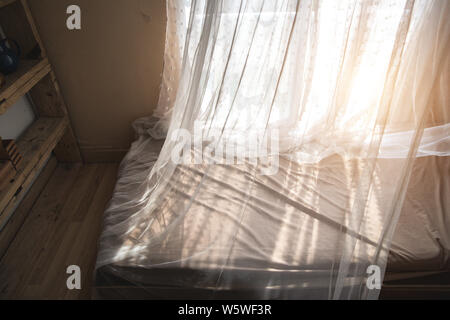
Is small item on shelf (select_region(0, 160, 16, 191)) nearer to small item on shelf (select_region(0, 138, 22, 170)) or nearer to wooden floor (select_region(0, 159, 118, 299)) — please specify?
small item on shelf (select_region(0, 138, 22, 170))

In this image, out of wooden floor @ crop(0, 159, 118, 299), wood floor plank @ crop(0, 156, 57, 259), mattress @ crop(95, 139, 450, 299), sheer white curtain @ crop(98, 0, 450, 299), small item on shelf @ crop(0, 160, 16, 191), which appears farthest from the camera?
wood floor plank @ crop(0, 156, 57, 259)

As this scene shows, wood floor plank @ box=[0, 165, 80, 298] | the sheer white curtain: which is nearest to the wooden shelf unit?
wood floor plank @ box=[0, 165, 80, 298]

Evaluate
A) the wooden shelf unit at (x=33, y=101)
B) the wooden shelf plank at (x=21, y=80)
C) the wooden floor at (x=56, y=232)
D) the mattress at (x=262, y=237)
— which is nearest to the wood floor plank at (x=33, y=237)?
the wooden floor at (x=56, y=232)

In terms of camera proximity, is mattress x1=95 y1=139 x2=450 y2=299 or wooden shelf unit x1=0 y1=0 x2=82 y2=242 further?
wooden shelf unit x1=0 y1=0 x2=82 y2=242

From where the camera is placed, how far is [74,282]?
155 centimetres

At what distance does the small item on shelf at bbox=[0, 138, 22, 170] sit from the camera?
1.49 meters

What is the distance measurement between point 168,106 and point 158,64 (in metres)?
0.29

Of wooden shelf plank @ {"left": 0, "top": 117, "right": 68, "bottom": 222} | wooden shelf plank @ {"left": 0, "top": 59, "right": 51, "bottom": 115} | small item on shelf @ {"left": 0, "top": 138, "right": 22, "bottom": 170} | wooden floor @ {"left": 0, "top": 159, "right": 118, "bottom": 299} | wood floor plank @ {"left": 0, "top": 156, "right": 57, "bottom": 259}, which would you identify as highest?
wooden shelf plank @ {"left": 0, "top": 59, "right": 51, "bottom": 115}

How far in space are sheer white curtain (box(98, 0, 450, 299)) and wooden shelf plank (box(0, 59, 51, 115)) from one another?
2.14 feet

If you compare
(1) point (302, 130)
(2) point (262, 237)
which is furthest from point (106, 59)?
(2) point (262, 237)

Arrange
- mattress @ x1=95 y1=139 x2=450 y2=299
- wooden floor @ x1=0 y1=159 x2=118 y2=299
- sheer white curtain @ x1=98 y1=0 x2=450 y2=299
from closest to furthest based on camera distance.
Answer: sheer white curtain @ x1=98 y1=0 x2=450 y2=299 < mattress @ x1=95 y1=139 x2=450 y2=299 < wooden floor @ x1=0 y1=159 x2=118 y2=299

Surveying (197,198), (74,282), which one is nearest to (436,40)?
(197,198)

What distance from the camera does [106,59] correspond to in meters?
1.97

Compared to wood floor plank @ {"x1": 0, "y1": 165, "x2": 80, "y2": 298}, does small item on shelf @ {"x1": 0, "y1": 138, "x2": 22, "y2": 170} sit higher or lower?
higher
